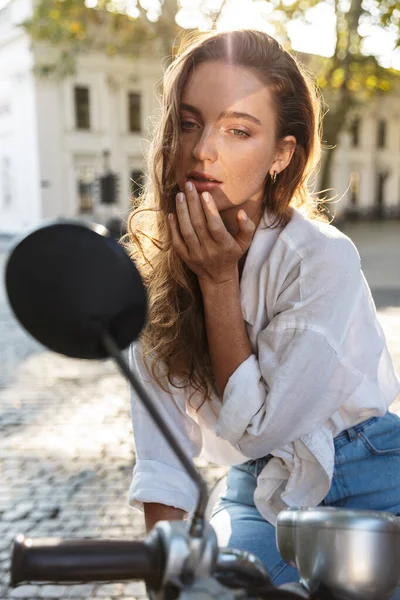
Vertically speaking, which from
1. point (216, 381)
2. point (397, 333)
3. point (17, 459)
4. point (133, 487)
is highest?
point (216, 381)

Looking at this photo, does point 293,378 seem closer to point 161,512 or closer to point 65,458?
point 161,512

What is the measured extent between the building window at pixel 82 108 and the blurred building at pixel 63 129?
0.11 ft

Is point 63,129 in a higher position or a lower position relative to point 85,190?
higher

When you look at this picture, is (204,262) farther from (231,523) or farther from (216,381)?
(231,523)

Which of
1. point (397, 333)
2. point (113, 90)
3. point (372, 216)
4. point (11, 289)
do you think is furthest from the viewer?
point (372, 216)

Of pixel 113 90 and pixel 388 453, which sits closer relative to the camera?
pixel 388 453

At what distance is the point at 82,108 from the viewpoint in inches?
1170

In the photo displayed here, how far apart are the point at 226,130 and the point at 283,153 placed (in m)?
0.26

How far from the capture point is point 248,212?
175cm

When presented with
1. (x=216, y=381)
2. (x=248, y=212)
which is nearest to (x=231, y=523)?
(x=216, y=381)

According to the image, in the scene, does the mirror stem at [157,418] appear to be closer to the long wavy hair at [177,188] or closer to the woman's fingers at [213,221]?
the woman's fingers at [213,221]

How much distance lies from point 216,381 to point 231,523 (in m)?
0.37

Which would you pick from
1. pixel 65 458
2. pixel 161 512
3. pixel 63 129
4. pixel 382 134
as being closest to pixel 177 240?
pixel 161 512

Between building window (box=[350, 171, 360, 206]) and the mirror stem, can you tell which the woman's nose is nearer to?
the mirror stem
